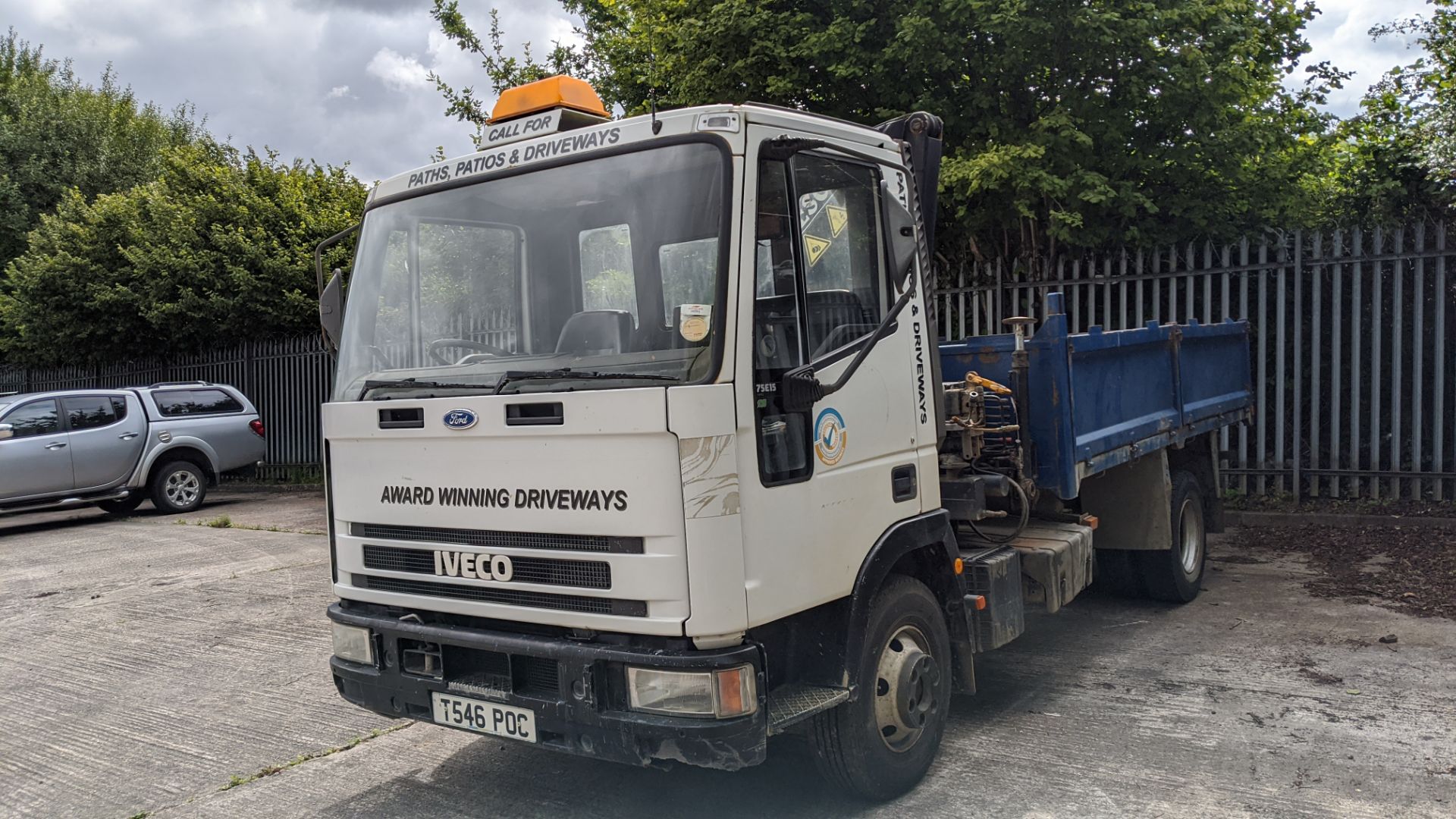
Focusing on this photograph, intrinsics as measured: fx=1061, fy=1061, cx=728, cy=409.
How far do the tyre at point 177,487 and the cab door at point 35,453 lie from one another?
1.03 meters

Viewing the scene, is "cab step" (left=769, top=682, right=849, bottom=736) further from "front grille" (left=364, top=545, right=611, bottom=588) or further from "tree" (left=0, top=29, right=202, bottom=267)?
"tree" (left=0, top=29, right=202, bottom=267)

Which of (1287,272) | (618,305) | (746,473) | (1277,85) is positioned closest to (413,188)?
(618,305)

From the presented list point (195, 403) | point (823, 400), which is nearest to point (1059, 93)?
point (823, 400)

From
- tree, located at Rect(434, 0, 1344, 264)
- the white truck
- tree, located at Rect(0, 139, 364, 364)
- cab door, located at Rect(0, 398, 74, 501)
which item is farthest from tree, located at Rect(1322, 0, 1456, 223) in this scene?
cab door, located at Rect(0, 398, 74, 501)

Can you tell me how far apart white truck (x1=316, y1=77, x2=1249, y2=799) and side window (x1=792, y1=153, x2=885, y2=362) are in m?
0.01

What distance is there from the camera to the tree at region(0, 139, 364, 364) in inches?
631

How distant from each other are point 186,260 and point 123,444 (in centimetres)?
407

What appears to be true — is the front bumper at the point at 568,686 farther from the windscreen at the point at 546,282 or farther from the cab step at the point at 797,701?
the windscreen at the point at 546,282

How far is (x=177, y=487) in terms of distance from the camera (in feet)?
45.3

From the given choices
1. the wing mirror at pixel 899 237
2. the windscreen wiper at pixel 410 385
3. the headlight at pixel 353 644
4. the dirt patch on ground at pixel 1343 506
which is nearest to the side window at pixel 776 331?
the wing mirror at pixel 899 237

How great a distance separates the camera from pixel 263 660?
6.46 meters

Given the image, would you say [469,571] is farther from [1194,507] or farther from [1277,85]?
[1277,85]

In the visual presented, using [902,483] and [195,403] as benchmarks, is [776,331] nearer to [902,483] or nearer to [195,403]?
[902,483]

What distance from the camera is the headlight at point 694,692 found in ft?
10.8
